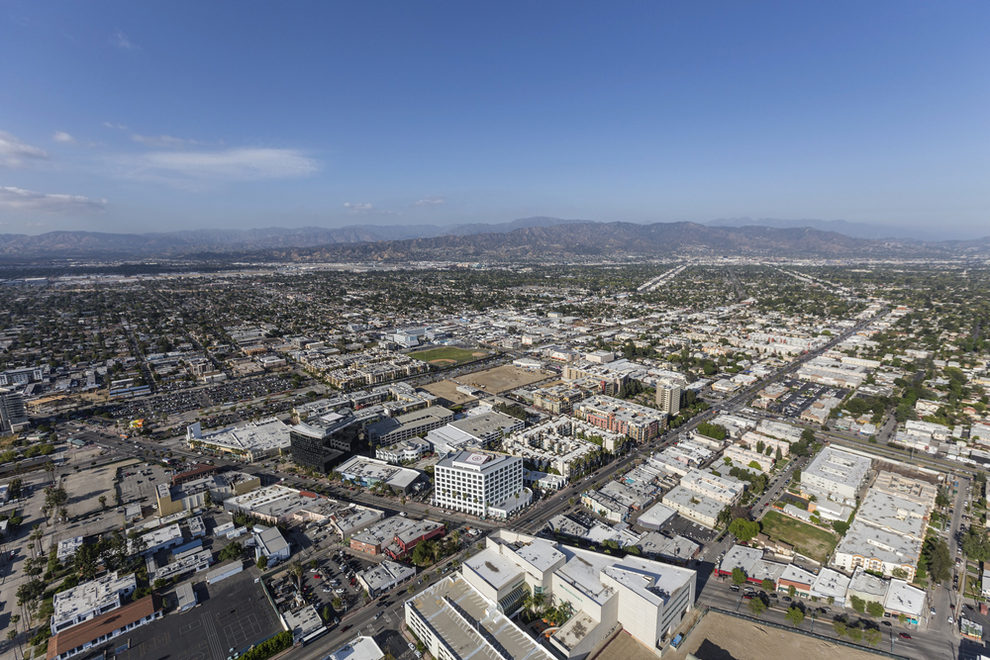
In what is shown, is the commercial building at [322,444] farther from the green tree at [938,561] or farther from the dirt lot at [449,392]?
the green tree at [938,561]

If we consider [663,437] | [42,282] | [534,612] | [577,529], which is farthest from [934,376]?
[42,282]

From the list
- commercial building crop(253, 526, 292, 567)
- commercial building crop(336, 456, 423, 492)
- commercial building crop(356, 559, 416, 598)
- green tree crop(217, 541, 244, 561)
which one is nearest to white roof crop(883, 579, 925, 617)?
commercial building crop(356, 559, 416, 598)

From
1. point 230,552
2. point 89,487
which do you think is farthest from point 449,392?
point 89,487

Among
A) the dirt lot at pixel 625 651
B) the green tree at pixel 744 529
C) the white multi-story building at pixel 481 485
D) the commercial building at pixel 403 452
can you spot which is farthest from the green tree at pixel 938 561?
the commercial building at pixel 403 452

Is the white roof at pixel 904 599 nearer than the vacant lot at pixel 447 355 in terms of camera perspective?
Yes

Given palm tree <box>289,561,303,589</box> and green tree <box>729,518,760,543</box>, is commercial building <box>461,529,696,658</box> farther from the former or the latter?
palm tree <box>289,561,303,589</box>

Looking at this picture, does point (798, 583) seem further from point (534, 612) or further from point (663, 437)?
point (663, 437)

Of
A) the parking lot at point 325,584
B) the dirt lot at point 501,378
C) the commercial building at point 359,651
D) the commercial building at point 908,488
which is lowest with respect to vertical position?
the dirt lot at point 501,378
